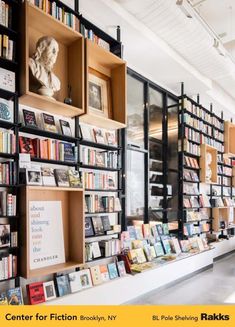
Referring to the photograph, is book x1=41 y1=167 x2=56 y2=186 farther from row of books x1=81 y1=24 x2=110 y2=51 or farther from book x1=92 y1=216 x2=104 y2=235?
row of books x1=81 y1=24 x2=110 y2=51

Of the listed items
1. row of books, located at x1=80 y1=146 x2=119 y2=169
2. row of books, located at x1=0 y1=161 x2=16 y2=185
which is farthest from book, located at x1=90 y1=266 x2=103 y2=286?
row of books, located at x1=0 y1=161 x2=16 y2=185

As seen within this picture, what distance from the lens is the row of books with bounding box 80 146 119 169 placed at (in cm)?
344

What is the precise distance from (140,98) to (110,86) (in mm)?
1376

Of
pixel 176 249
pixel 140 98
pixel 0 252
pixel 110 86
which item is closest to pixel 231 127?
pixel 140 98

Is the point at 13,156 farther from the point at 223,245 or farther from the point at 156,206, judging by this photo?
the point at 223,245

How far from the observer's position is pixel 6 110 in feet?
8.80

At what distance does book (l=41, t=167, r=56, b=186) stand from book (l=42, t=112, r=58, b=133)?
414mm

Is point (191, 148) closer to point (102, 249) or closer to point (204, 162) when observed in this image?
point (204, 162)

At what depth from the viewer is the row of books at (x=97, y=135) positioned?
3.54m

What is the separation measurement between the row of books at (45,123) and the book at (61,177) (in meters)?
0.42

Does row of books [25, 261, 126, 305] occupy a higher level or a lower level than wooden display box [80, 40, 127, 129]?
lower

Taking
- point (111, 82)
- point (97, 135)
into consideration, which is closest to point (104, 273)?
point (97, 135)

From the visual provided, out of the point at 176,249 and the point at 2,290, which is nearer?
the point at 2,290

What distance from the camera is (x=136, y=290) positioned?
3814mm
